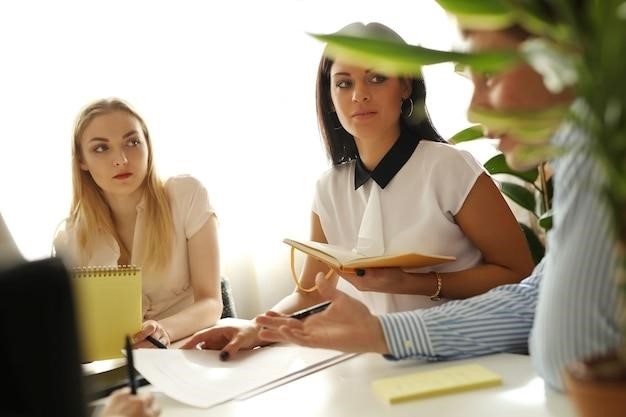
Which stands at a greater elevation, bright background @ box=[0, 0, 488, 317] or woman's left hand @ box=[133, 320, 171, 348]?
bright background @ box=[0, 0, 488, 317]

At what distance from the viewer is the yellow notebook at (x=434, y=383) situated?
39.8 inches

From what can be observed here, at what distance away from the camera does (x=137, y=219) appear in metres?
2.09

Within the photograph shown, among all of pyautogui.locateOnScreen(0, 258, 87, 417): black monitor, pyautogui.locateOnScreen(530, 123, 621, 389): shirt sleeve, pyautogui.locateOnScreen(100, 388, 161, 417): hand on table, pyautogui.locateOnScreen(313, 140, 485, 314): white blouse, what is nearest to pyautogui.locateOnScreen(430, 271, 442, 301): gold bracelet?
pyautogui.locateOnScreen(313, 140, 485, 314): white blouse

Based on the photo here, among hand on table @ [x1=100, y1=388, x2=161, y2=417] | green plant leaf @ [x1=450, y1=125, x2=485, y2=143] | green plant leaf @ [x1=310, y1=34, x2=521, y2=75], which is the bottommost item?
hand on table @ [x1=100, y1=388, x2=161, y2=417]

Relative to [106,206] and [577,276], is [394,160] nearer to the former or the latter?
[106,206]

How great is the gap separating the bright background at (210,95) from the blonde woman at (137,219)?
0.39 metres

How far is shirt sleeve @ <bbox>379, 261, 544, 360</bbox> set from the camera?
1.18m

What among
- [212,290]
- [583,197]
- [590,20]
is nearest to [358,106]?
[212,290]

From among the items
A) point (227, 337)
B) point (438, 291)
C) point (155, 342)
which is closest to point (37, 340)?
point (227, 337)

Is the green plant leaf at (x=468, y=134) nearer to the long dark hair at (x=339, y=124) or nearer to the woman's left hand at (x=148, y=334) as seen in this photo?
the long dark hair at (x=339, y=124)

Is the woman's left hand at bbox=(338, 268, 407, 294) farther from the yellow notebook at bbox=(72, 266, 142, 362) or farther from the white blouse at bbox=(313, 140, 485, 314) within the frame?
the yellow notebook at bbox=(72, 266, 142, 362)

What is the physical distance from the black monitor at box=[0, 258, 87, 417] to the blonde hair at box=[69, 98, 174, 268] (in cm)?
147

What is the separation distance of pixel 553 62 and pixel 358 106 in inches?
47.2

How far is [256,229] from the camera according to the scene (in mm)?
2848
